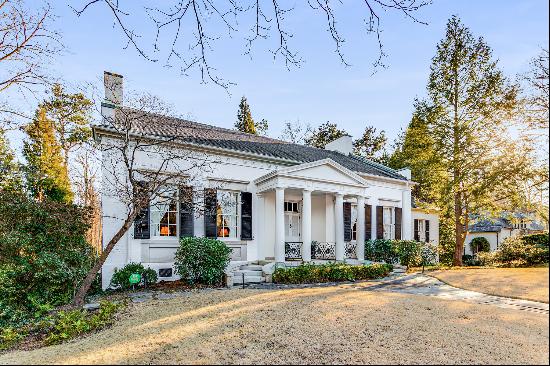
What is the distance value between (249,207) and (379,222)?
798 centimetres

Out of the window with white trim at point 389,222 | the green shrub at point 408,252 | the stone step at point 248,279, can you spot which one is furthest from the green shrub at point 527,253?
the window with white trim at point 389,222

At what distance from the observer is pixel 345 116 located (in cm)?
258

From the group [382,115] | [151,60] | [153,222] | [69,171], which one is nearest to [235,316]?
[151,60]

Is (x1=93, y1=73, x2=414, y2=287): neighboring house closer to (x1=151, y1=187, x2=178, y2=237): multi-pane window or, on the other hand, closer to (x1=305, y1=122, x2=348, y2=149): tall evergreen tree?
(x1=151, y1=187, x2=178, y2=237): multi-pane window

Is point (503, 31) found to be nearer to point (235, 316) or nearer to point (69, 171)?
point (235, 316)

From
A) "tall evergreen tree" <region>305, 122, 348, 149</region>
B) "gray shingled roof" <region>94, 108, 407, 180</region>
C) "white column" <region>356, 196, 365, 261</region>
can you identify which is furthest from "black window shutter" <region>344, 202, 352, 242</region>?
"tall evergreen tree" <region>305, 122, 348, 149</region>

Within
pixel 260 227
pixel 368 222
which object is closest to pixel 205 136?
pixel 260 227

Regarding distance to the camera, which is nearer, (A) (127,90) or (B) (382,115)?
(B) (382,115)

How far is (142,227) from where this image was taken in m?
11.9

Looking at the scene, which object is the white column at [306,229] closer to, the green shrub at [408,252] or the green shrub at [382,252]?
the green shrub at [382,252]

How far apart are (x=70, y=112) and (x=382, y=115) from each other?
2857 centimetres

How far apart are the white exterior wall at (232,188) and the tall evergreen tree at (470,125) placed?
4593mm

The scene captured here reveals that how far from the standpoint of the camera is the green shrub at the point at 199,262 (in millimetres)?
11406

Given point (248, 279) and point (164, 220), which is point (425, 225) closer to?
point (248, 279)
